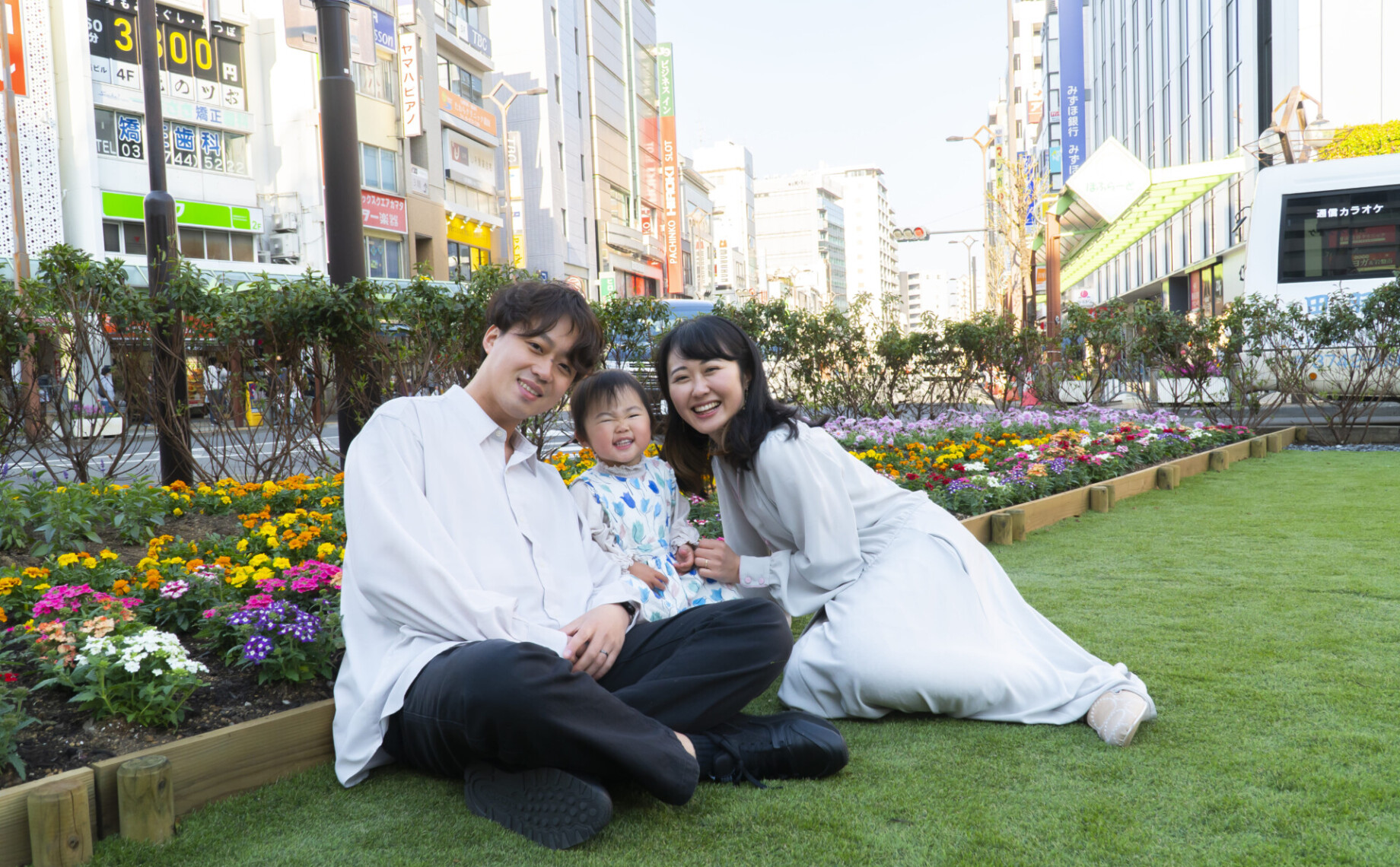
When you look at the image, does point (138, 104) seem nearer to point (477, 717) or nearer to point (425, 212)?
point (425, 212)

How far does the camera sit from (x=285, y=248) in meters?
27.1

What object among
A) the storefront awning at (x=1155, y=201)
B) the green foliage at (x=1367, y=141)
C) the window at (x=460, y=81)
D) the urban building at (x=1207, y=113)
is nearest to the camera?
the green foliage at (x=1367, y=141)

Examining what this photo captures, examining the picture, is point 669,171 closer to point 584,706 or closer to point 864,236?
point 584,706

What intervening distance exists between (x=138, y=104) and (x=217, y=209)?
2955 millimetres

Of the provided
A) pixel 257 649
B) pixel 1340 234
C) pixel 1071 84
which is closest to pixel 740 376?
pixel 257 649

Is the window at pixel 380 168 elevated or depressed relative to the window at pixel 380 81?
depressed

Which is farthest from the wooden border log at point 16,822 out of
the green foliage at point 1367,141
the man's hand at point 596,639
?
the green foliage at point 1367,141

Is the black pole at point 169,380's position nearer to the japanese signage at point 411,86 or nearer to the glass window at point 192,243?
the glass window at point 192,243

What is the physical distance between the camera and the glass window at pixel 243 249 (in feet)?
85.0

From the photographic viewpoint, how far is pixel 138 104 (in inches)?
917

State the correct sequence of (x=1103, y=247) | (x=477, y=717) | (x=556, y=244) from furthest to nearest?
(x=556, y=244) → (x=1103, y=247) → (x=477, y=717)

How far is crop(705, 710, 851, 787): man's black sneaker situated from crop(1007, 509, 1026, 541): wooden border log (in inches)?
128

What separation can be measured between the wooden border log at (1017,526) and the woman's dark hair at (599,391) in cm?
290

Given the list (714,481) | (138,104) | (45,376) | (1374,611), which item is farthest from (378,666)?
(138,104)
